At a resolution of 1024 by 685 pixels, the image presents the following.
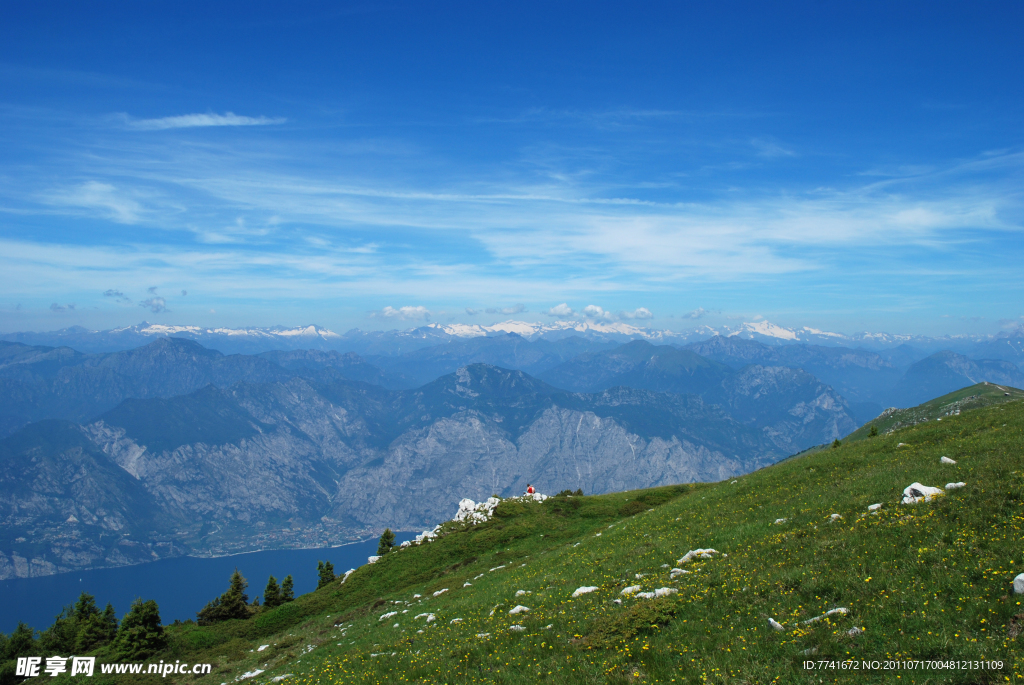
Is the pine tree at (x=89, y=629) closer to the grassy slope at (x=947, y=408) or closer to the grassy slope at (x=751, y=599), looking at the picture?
the grassy slope at (x=751, y=599)

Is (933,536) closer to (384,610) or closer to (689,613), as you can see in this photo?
(689,613)

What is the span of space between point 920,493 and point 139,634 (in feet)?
138

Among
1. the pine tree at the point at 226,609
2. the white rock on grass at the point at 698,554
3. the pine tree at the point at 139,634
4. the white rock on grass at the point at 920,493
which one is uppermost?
the white rock on grass at the point at 920,493

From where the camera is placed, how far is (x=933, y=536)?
53.0 ft

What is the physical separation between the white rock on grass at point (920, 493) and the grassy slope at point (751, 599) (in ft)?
1.61

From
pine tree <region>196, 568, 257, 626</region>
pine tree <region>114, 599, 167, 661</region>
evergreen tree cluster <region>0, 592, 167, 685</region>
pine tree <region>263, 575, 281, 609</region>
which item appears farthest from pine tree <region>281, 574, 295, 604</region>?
pine tree <region>114, 599, 167, 661</region>

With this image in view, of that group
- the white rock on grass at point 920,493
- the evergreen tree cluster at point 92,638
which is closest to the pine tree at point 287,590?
the evergreen tree cluster at point 92,638

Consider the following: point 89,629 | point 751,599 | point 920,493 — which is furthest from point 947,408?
point 89,629

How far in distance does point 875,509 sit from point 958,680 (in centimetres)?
1213

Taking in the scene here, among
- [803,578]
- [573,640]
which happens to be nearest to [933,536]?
[803,578]

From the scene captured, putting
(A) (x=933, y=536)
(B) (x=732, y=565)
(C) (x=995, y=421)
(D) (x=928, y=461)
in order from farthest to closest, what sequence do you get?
(C) (x=995, y=421) → (D) (x=928, y=461) → (B) (x=732, y=565) → (A) (x=933, y=536)

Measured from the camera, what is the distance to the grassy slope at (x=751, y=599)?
41.2 feet

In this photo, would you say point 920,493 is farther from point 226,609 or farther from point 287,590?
point 287,590

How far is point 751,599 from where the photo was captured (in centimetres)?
1617
